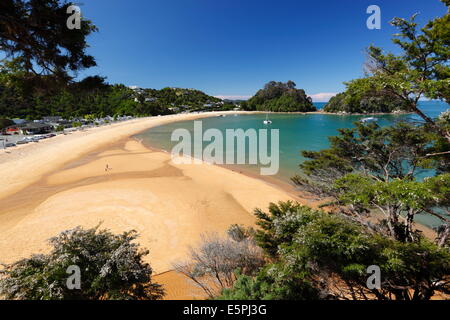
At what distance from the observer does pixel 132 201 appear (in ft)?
44.2

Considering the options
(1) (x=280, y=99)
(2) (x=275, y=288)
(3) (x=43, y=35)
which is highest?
(1) (x=280, y=99)

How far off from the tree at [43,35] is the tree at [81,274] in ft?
15.1

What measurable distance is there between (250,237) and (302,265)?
3568 millimetres

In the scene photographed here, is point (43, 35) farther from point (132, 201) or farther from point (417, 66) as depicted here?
point (132, 201)

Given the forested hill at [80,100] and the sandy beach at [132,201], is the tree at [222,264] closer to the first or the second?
the sandy beach at [132,201]

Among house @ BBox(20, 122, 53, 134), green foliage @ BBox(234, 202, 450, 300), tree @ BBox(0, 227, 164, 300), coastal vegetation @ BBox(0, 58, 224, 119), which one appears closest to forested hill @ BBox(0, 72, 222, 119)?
coastal vegetation @ BBox(0, 58, 224, 119)

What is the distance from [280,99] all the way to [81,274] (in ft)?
443

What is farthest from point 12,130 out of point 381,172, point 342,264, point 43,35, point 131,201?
point 381,172

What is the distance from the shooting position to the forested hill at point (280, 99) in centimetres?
11744

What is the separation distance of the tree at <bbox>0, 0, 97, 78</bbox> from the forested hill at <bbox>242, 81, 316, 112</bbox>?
12462 cm

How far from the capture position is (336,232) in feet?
13.5
